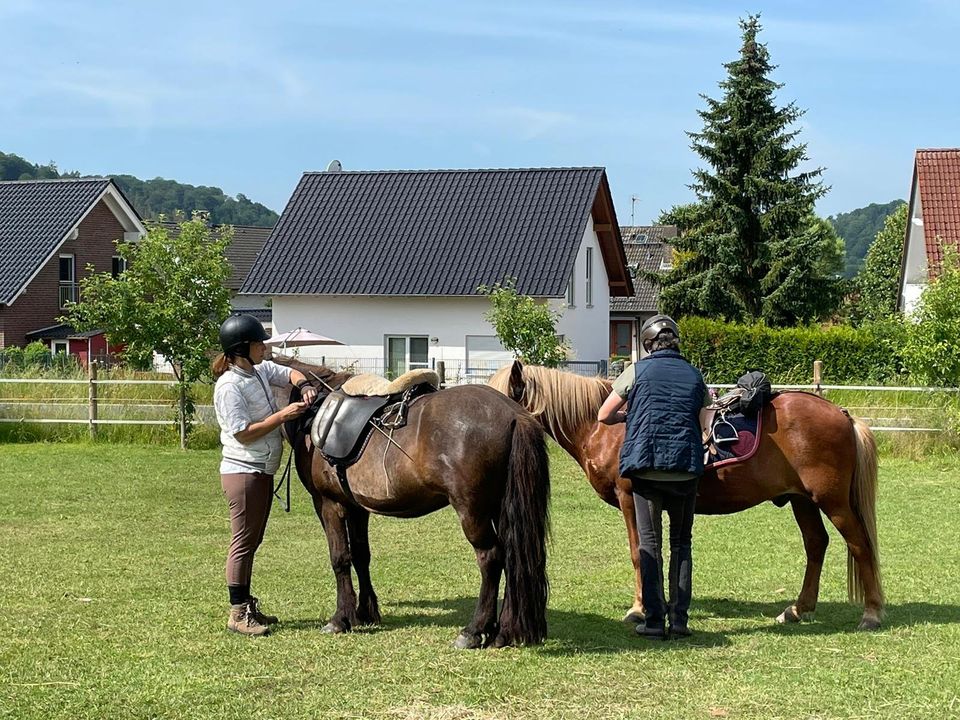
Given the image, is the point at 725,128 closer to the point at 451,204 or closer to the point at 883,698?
the point at 451,204

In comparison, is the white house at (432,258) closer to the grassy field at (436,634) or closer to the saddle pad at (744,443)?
the grassy field at (436,634)

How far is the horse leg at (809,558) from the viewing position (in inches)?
298

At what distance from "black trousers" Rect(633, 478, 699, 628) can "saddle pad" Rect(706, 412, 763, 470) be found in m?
0.38

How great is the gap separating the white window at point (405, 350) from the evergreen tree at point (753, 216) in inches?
362

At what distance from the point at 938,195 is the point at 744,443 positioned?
78.9 feet

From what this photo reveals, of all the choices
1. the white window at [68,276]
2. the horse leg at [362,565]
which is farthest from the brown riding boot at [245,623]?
Answer: the white window at [68,276]

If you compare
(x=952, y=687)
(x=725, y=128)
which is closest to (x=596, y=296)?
(x=725, y=128)

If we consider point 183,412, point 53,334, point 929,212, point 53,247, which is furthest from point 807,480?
point 53,247

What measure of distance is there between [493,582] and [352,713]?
1479 mm

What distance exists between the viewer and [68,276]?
38375mm

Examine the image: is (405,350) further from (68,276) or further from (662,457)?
(662,457)

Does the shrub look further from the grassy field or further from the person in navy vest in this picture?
the person in navy vest

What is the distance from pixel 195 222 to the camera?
765 inches

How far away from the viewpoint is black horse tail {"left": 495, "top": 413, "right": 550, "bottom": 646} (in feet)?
21.6
